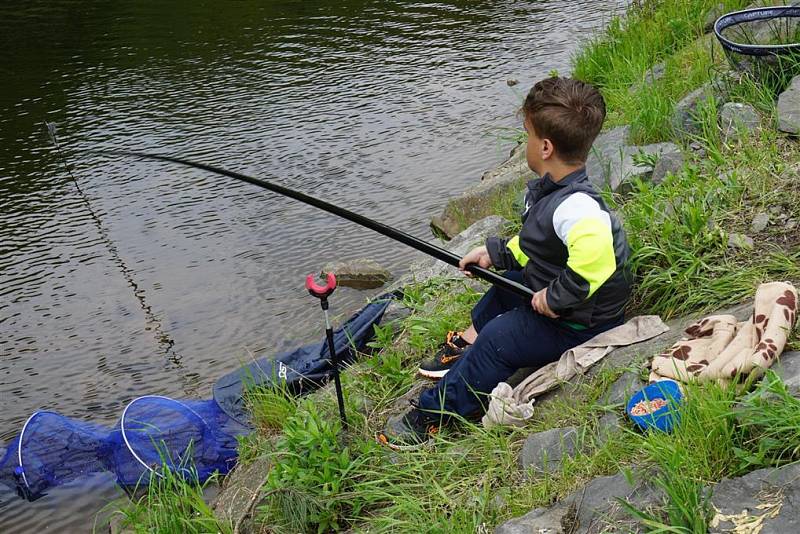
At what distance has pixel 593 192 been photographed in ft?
11.2

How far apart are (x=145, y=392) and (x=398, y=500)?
314cm

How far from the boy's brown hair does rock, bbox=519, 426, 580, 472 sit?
1013mm

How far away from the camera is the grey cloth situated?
336 centimetres

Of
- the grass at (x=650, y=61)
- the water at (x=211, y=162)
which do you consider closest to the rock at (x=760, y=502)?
the grass at (x=650, y=61)

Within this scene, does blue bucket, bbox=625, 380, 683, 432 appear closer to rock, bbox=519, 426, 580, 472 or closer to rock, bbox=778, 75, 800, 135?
rock, bbox=519, 426, 580, 472

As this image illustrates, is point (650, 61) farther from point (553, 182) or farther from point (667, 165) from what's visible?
point (553, 182)

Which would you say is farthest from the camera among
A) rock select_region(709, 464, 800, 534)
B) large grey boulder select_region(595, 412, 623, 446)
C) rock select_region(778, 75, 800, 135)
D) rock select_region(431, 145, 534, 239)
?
rock select_region(431, 145, 534, 239)

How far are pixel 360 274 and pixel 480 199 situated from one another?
1069 millimetres

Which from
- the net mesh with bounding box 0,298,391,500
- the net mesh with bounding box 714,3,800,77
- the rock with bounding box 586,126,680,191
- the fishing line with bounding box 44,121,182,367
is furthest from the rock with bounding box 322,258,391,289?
the net mesh with bounding box 714,3,800,77

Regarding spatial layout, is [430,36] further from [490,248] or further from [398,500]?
[398,500]

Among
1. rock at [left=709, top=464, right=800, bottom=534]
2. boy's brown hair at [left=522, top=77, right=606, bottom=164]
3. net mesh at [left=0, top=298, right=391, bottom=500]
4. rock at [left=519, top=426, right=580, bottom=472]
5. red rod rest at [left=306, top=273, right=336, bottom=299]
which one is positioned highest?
boy's brown hair at [left=522, top=77, right=606, bottom=164]

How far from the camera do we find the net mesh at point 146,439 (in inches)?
181

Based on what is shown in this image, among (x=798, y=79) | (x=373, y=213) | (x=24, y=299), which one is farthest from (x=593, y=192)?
(x=24, y=299)

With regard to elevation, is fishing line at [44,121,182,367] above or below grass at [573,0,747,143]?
below
